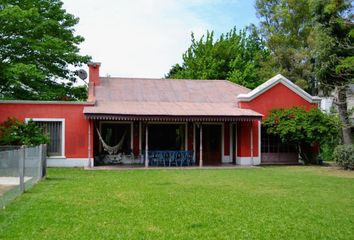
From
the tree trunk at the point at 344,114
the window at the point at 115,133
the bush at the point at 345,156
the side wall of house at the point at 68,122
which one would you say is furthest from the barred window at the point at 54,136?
the tree trunk at the point at 344,114

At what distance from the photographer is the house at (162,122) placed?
21766mm

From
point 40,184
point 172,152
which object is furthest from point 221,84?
point 40,184

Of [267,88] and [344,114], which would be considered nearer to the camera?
[267,88]

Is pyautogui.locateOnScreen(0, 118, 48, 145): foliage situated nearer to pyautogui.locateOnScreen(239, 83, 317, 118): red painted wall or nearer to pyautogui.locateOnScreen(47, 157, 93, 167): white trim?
pyautogui.locateOnScreen(47, 157, 93, 167): white trim

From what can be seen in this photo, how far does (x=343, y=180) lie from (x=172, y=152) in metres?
8.33

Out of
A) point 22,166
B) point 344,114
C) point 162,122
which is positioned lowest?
point 22,166

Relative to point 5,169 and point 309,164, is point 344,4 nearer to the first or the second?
point 309,164

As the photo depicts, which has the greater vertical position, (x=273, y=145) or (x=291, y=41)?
(x=291, y=41)

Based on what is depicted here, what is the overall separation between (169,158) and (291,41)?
81.0 feet

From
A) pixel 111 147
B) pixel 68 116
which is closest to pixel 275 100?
pixel 111 147

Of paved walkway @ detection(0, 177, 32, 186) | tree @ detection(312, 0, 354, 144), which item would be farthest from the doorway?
paved walkway @ detection(0, 177, 32, 186)

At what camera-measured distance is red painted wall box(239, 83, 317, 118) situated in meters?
24.5

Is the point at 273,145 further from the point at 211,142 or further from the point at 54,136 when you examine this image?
the point at 54,136

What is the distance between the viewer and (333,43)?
23.3m
